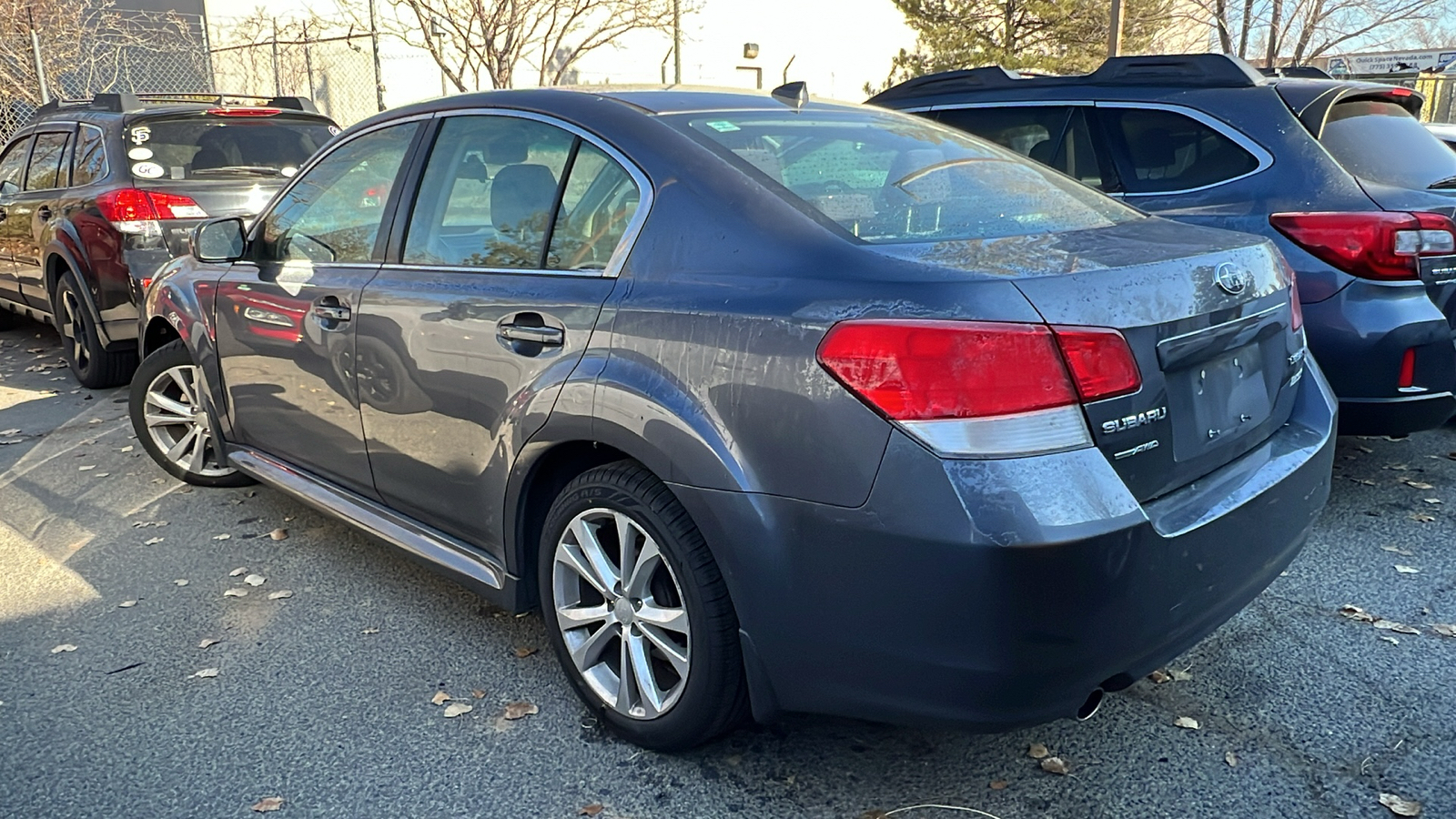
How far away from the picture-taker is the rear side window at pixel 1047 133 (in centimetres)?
480

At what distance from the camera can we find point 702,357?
2.34m

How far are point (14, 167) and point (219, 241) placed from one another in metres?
5.38

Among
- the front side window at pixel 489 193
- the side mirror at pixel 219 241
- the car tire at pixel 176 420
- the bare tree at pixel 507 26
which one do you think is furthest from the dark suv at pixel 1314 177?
the bare tree at pixel 507 26

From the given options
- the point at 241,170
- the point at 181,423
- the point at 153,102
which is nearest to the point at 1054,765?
the point at 181,423

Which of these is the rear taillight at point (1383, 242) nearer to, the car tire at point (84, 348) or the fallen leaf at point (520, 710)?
the fallen leaf at point (520, 710)

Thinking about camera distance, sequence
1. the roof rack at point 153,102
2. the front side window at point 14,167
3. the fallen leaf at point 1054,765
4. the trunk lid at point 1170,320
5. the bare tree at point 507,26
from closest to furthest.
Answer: the trunk lid at point 1170,320, the fallen leaf at point 1054,765, the roof rack at point 153,102, the front side window at point 14,167, the bare tree at point 507,26

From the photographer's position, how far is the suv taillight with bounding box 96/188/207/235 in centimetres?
629

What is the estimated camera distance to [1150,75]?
4.66 meters

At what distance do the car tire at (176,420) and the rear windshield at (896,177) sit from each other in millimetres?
3026

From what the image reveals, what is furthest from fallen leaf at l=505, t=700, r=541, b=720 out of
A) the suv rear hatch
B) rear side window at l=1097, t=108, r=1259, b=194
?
the suv rear hatch

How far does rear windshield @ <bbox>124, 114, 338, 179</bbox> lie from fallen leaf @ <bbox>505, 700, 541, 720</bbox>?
4.48 metres

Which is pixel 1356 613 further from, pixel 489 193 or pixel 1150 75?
pixel 489 193

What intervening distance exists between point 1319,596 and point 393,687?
2.92m

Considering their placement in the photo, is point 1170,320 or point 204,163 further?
point 204,163
